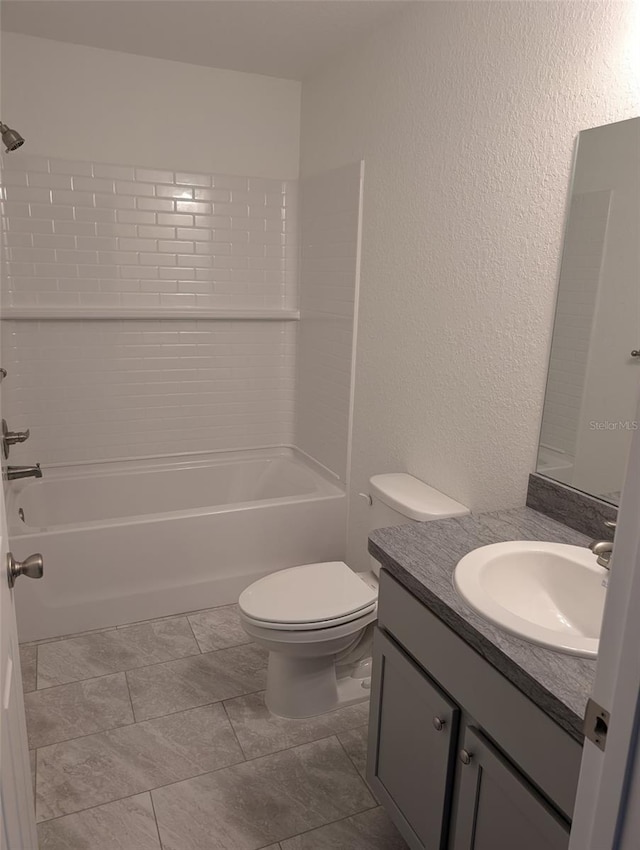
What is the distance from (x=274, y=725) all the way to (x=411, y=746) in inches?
32.7

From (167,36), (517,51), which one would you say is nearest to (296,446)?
(167,36)

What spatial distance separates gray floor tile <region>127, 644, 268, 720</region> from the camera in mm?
2238

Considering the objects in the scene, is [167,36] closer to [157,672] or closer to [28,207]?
[28,207]

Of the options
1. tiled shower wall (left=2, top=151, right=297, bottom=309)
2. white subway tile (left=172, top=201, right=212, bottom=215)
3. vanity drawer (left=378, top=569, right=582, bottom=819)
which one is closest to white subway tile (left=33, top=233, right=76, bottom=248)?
tiled shower wall (left=2, top=151, right=297, bottom=309)

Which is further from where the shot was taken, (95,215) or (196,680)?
(95,215)

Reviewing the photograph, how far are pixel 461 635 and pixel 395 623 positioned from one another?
0.28 metres

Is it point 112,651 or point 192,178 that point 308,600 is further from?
point 192,178

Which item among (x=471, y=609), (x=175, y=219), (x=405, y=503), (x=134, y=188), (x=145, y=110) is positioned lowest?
(x=405, y=503)

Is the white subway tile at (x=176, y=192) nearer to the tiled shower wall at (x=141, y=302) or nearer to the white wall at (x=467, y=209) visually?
the tiled shower wall at (x=141, y=302)

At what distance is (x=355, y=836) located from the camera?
5.67 feet

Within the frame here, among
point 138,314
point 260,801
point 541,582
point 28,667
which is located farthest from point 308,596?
point 138,314

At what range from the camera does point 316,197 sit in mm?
3182

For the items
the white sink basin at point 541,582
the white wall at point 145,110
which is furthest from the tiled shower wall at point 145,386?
A: the white sink basin at point 541,582

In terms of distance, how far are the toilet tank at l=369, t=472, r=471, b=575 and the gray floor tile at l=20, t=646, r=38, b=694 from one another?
1.36 m
